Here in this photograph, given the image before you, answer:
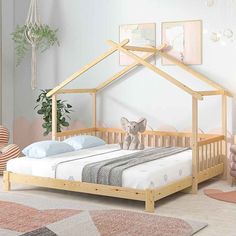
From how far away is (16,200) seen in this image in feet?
16.2

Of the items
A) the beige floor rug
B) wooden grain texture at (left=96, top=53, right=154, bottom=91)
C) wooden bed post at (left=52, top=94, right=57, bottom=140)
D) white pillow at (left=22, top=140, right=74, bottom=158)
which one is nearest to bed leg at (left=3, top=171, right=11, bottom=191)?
white pillow at (left=22, top=140, right=74, bottom=158)

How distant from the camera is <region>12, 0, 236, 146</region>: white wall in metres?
6.09

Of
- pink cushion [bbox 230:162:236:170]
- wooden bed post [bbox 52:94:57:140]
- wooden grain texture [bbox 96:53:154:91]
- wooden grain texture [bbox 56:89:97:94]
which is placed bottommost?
pink cushion [bbox 230:162:236:170]

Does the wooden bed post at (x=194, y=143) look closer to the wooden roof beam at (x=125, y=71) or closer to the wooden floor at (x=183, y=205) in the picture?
the wooden floor at (x=183, y=205)

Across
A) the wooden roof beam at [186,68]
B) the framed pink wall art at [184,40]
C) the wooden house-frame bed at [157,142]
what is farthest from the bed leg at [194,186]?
the framed pink wall art at [184,40]

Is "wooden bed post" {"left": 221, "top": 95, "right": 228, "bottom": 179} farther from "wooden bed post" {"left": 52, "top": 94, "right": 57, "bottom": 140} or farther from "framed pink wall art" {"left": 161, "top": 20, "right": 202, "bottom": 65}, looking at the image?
"wooden bed post" {"left": 52, "top": 94, "right": 57, "bottom": 140}

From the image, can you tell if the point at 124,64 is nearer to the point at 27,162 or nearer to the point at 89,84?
the point at 89,84

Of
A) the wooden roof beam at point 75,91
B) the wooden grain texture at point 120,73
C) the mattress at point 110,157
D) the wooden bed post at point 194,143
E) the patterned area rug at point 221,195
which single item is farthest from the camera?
the wooden grain texture at point 120,73

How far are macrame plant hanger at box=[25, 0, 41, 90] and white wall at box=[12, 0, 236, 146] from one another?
130mm

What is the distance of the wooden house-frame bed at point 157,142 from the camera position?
15.7ft

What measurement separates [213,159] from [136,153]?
0.90 metres

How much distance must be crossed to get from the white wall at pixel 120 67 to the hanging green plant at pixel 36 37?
0.09 meters

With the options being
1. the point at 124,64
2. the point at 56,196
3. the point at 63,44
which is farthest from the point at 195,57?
the point at 56,196

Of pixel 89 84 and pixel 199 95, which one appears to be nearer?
pixel 199 95
